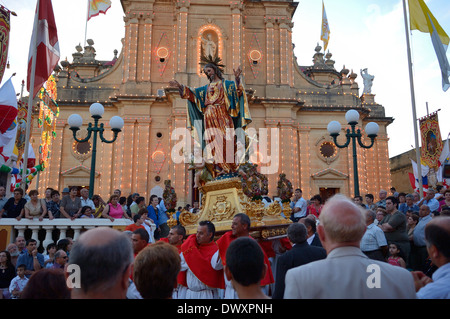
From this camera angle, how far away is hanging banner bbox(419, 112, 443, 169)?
16734 mm

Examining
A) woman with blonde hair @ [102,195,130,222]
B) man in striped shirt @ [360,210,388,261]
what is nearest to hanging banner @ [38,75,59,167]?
woman with blonde hair @ [102,195,130,222]

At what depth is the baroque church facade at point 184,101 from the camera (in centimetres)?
2472

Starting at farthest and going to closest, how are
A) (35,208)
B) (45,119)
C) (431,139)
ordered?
1. (45,119)
2. (431,139)
3. (35,208)

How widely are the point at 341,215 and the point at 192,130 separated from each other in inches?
250

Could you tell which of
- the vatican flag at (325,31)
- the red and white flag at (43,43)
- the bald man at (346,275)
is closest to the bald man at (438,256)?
the bald man at (346,275)

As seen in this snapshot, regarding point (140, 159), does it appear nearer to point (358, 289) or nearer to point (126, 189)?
point (126, 189)

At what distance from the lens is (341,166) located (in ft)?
87.7

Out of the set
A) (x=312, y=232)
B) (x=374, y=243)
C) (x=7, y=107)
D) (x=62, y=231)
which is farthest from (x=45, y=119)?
(x=374, y=243)

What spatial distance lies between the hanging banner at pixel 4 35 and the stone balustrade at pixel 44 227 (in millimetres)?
5443

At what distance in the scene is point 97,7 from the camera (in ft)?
81.4

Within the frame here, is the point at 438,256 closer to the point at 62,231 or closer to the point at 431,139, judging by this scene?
the point at 62,231

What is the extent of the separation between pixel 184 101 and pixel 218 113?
1645 cm

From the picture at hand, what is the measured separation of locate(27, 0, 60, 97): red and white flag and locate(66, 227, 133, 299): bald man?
42.1 ft

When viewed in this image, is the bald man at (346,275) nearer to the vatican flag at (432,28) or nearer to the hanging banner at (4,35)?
the hanging banner at (4,35)
